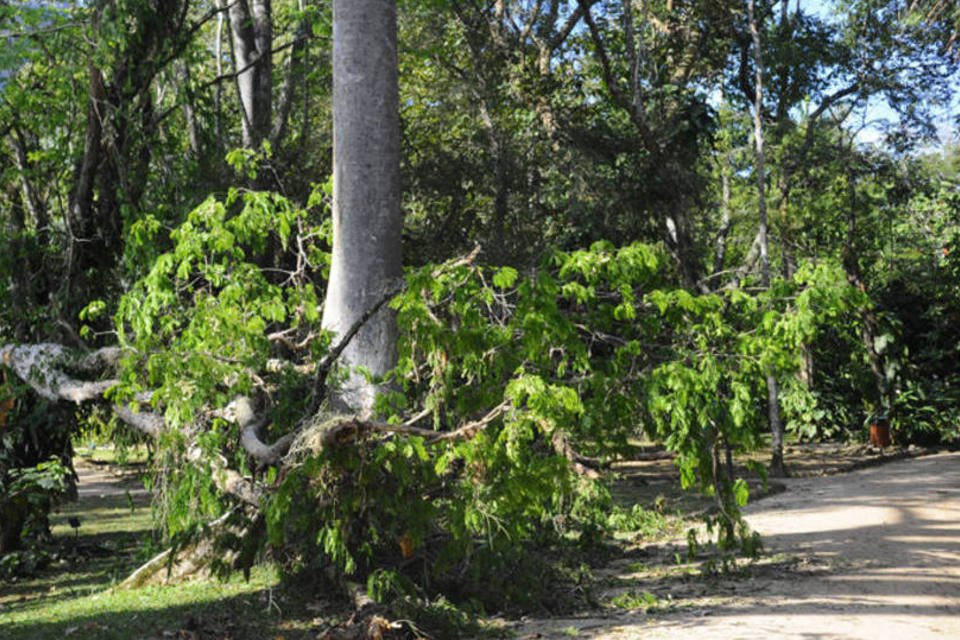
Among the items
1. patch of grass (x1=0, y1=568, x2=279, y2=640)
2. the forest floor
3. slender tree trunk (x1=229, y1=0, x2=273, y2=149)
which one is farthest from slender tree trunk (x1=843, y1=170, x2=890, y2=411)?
patch of grass (x1=0, y1=568, x2=279, y2=640)

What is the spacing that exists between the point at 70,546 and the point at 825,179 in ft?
58.1

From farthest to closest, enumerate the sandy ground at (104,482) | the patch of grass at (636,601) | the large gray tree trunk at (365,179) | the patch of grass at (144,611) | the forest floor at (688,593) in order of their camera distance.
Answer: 1. the sandy ground at (104,482)
2. the large gray tree trunk at (365,179)
3. the patch of grass at (636,601)
4. the patch of grass at (144,611)
5. the forest floor at (688,593)

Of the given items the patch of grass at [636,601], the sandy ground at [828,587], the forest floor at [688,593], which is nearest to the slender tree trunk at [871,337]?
the forest floor at [688,593]

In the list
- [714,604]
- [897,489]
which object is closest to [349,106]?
[714,604]

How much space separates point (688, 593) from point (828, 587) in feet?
3.30

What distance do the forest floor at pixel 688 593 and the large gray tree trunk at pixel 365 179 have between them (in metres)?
2.04

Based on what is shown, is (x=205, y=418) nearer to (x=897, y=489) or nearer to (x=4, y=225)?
(x=4, y=225)

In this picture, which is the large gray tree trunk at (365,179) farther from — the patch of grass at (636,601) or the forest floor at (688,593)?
the patch of grass at (636,601)

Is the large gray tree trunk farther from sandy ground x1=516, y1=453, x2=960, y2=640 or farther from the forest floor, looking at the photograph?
sandy ground x1=516, y1=453, x2=960, y2=640

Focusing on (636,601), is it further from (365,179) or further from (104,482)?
(104,482)

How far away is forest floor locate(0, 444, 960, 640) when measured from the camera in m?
6.26

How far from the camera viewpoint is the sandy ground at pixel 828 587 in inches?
239

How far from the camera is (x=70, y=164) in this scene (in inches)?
433

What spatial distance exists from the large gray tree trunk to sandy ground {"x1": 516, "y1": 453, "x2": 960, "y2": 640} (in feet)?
8.34
